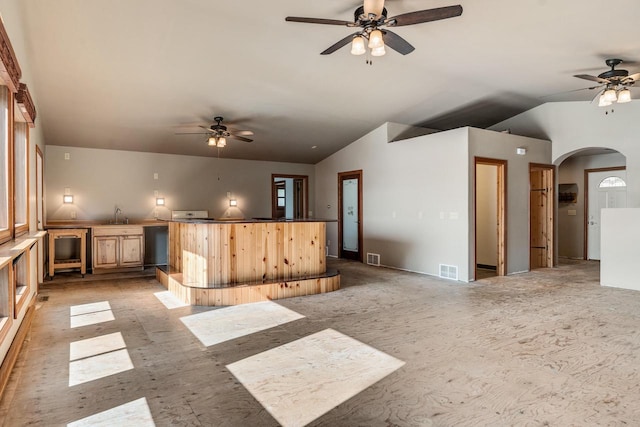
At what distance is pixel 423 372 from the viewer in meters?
2.74

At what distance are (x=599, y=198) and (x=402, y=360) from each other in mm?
8065

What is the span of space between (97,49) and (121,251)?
3699mm

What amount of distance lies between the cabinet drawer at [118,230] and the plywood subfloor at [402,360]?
1.54 m

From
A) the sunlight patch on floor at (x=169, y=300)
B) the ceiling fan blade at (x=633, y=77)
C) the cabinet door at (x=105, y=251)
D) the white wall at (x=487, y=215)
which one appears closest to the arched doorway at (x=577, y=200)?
the white wall at (x=487, y=215)

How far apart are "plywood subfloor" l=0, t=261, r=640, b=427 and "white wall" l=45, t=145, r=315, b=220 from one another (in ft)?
8.72

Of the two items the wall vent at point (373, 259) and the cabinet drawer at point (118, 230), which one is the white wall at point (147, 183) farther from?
the wall vent at point (373, 259)

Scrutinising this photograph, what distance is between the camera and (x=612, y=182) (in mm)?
8336

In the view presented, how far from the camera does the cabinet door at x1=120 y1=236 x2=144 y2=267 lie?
6723mm

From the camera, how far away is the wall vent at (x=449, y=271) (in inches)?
248

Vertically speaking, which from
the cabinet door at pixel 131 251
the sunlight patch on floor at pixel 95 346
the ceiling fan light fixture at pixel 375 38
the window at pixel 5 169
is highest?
the ceiling fan light fixture at pixel 375 38

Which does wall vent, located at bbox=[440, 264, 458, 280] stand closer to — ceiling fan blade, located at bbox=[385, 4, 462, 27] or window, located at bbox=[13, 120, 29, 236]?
ceiling fan blade, located at bbox=[385, 4, 462, 27]

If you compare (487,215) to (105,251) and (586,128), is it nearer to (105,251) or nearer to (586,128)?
(586,128)

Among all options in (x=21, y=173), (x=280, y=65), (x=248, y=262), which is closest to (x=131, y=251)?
(x=248, y=262)

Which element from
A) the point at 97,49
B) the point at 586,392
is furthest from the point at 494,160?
the point at 97,49
